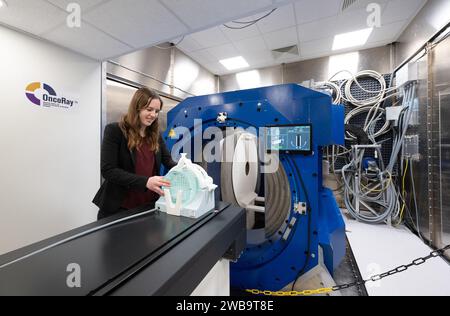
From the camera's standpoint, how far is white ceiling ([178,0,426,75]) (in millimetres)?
2938

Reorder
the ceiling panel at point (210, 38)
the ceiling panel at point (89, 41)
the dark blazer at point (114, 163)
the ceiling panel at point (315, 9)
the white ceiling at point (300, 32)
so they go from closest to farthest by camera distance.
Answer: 1. the dark blazer at point (114, 163)
2. the ceiling panel at point (89, 41)
3. the ceiling panel at point (315, 9)
4. the white ceiling at point (300, 32)
5. the ceiling panel at point (210, 38)

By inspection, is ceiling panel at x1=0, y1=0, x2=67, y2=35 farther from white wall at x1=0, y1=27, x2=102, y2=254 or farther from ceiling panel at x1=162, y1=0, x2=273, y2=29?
ceiling panel at x1=162, y1=0, x2=273, y2=29

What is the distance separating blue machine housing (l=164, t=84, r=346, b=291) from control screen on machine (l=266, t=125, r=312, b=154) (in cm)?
5

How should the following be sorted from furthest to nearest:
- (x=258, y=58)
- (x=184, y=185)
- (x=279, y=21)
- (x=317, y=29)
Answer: (x=258, y=58) → (x=317, y=29) → (x=279, y=21) → (x=184, y=185)

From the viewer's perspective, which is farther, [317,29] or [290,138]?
[317,29]

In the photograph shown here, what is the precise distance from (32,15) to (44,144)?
3.59 feet

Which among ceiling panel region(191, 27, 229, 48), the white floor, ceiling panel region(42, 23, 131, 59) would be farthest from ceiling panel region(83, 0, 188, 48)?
the white floor

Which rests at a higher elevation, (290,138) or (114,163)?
(290,138)

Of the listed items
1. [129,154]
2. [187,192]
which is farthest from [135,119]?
[187,192]

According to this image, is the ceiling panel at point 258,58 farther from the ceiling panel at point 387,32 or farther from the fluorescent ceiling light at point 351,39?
the ceiling panel at point 387,32

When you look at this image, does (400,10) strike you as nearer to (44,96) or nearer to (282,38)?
(282,38)

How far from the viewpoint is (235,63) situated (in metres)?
4.68

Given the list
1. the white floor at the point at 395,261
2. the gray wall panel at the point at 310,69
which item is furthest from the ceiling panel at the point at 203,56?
the white floor at the point at 395,261

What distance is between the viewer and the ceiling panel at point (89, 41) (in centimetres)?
184
